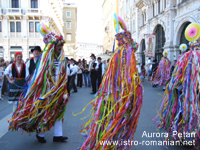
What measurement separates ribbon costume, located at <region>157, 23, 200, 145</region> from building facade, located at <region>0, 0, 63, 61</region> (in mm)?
28124

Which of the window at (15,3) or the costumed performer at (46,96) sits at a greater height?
the window at (15,3)

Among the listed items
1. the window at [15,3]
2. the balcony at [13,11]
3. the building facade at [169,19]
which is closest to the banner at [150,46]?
the building facade at [169,19]

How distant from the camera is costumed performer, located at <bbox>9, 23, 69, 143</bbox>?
345 cm

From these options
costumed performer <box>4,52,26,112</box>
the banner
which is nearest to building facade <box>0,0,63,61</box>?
the banner

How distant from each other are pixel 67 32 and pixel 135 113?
48.8 metres

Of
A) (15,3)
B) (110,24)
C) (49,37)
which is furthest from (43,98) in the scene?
(110,24)

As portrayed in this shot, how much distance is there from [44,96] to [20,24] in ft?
95.1

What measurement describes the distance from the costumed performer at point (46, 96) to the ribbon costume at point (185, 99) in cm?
199

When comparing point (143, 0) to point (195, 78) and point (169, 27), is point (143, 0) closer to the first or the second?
point (169, 27)

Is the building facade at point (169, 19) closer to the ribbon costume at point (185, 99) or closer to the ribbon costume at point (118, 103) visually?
the ribbon costume at point (185, 99)

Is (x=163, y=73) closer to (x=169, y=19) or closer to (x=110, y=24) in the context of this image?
(x=169, y=19)

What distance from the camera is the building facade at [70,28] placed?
48.0 meters

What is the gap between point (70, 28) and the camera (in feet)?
162

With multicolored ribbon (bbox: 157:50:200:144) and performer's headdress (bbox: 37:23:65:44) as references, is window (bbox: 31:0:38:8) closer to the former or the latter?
performer's headdress (bbox: 37:23:65:44)
